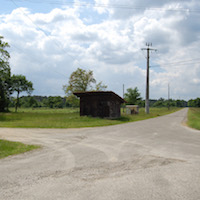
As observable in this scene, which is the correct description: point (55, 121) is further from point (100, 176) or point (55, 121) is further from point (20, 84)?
point (20, 84)

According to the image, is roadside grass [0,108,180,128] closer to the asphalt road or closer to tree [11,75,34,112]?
the asphalt road

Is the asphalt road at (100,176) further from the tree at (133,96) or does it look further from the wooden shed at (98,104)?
the tree at (133,96)

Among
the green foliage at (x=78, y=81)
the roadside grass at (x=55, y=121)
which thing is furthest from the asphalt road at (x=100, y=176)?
the green foliage at (x=78, y=81)

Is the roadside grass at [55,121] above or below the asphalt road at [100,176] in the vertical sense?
below

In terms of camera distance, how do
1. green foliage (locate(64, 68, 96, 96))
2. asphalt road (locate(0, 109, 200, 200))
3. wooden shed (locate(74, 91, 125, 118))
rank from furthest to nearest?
green foliage (locate(64, 68, 96, 96)) < wooden shed (locate(74, 91, 125, 118)) < asphalt road (locate(0, 109, 200, 200))

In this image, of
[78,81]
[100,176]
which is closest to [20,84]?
[78,81]

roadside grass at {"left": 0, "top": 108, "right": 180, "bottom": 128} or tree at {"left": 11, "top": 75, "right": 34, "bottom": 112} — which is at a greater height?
tree at {"left": 11, "top": 75, "right": 34, "bottom": 112}

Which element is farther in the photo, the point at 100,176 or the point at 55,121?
the point at 55,121

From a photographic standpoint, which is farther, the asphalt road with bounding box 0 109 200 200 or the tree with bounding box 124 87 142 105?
the tree with bounding box 124 87 142 105

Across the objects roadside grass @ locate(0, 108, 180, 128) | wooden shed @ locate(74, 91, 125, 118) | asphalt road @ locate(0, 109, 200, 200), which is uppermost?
wooden shed @ locate(74, 91, 125, 118)

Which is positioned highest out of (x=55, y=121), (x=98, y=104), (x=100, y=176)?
(x=98, y=104)

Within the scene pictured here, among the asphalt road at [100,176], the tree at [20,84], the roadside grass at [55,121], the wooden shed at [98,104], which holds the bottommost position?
the roadside grass at [55,121]

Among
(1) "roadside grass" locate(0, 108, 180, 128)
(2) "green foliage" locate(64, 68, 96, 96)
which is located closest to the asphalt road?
(1) "roadside grass" locate(0, 108, 180, 128)

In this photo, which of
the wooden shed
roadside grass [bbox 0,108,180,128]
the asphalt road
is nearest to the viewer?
the asphalt road
